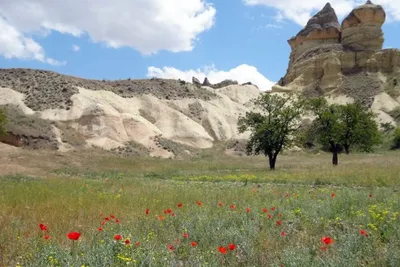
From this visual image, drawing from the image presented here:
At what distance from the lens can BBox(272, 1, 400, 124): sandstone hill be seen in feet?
281

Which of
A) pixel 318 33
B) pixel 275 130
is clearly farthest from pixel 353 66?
pixel 275 130

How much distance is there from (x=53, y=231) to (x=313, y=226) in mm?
4649

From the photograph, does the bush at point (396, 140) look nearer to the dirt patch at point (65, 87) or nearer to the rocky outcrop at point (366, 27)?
the dirt patch at point (65, 87)

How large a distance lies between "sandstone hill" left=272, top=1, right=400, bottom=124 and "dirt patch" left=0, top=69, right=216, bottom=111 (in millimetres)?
28790

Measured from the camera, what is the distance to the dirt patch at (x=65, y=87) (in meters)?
59.7

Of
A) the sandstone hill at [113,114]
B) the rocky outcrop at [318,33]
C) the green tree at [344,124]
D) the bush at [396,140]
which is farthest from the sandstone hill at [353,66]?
the green tree at [344,124]

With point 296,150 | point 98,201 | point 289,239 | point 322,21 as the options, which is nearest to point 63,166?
point 98,201

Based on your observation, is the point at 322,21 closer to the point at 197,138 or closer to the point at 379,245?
the point at 197,138

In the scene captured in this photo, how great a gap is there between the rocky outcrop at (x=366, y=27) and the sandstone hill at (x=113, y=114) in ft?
128

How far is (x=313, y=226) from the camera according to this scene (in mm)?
6984

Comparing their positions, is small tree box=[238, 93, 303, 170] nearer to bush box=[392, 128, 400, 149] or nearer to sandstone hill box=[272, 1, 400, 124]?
bush box=[392, 128, 400, 149]

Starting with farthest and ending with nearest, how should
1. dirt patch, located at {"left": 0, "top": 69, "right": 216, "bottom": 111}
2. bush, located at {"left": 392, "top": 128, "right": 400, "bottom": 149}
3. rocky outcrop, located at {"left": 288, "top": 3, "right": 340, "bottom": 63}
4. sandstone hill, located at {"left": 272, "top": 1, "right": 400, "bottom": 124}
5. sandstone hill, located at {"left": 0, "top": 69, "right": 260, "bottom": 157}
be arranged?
rocky outcrop, located at {"left": 288, "top": 3, "right": 340, "bottom": 63} → sandstone hill, located at {"left": 272, "top": 1, "right": 400, "bottom": 124} → bush, located at {"left": 392, "top": 128, "right": 400, "bottom": 149} → dirt patch, located at {"left": 0, "top": 69, "right": 216, "bottom": 111} → sandstone hill, located at {"left": 0, "top": 69, "right": 260, "bottom": 157}

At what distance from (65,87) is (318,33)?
73992 millimetres

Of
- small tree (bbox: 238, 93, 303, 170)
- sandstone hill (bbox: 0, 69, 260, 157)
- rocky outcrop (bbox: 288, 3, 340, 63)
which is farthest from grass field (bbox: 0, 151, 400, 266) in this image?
rocky outcrop (bbox: 288, 3, 340, 63)
